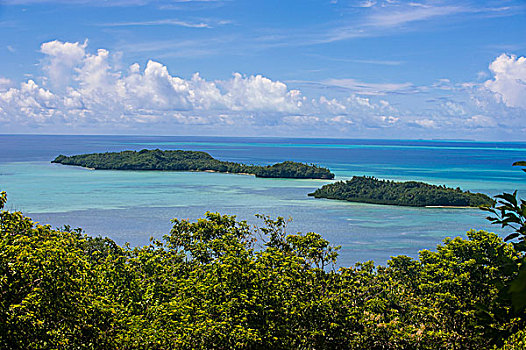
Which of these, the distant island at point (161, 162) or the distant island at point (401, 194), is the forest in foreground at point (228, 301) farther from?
the distant island at point (161, 162)

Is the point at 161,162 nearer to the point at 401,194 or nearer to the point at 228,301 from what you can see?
the point at 401,194

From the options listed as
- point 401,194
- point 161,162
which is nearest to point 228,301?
point 401,194

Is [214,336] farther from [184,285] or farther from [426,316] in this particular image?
[426,316]

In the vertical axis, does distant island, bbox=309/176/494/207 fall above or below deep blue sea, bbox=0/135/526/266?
above

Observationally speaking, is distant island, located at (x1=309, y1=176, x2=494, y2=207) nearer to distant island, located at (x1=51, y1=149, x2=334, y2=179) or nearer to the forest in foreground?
distant island, located at (x1=51, y1=149, x2=334, y2=179)

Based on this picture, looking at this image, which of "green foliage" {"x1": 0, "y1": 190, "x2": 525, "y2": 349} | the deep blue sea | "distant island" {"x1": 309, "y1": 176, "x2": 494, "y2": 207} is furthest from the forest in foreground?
"distant island" {"x1": 309, "y1": 176, "x2": 494, "y2": 207}

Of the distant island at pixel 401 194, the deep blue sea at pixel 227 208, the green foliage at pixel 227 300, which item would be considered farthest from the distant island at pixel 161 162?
the green foliage at pixel 227 300
